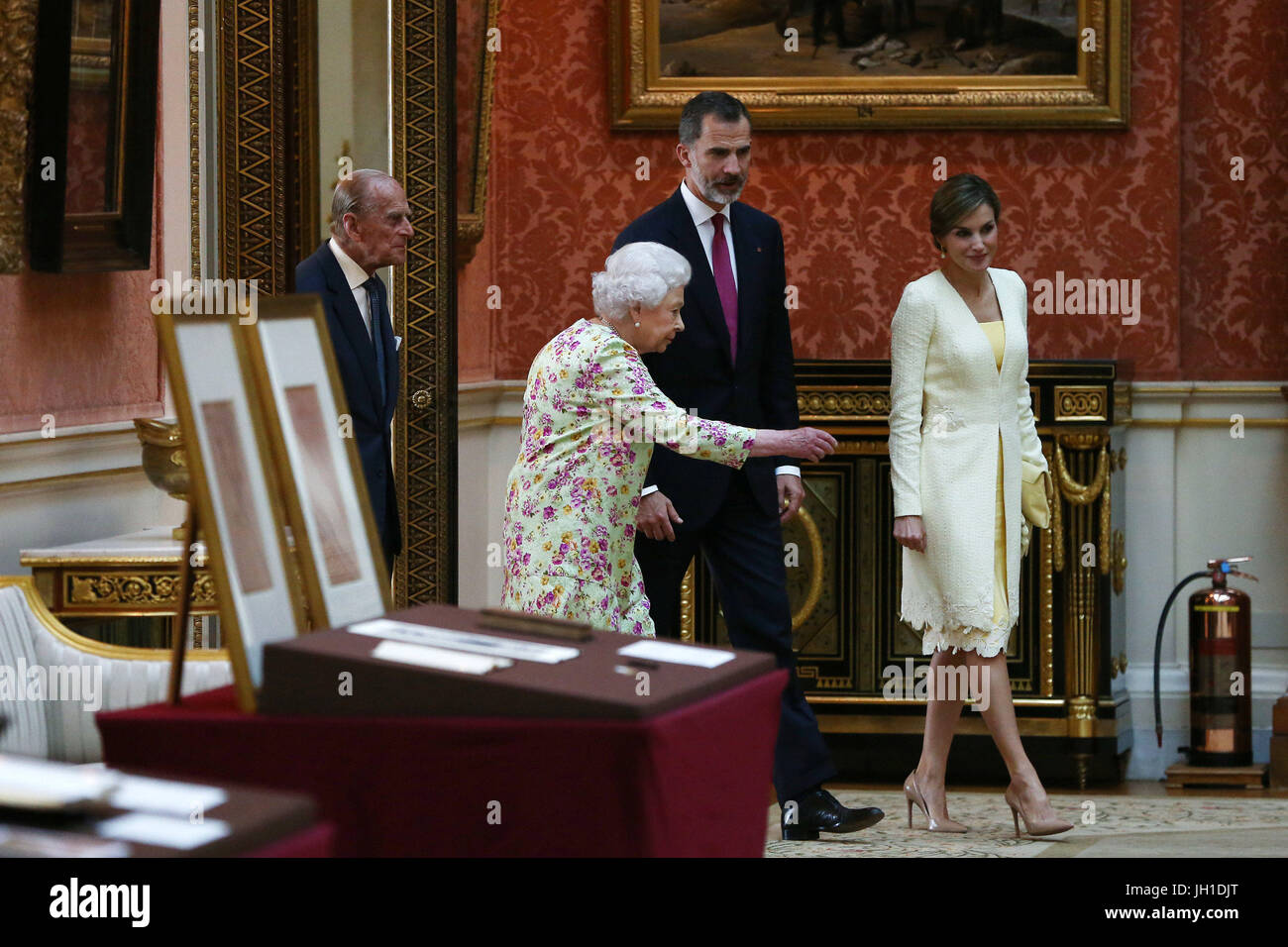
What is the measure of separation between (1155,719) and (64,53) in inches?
158

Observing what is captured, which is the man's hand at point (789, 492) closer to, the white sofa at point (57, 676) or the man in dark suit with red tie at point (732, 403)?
the man in dark suit with red tie at point (732, 403)

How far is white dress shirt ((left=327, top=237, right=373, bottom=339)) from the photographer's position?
4.26m

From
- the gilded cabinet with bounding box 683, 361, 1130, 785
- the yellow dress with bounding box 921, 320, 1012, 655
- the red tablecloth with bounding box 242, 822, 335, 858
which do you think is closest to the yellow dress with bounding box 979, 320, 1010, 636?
the yellow dress with bounding box 921, 320, 1012, 655

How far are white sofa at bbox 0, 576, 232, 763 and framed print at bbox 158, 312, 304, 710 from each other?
112cm

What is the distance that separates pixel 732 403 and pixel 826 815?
102cm

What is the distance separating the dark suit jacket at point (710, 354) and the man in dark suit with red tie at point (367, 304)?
1.86ft

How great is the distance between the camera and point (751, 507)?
14.0 ft

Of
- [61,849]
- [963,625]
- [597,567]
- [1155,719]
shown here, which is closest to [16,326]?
[597,567]

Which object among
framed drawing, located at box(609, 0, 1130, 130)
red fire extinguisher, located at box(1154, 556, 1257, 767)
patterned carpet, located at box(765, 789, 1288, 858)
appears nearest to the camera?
patterned carpet, located at box(765, 789, 1288, 858)

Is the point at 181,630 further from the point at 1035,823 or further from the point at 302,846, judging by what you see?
the point at 1035,823

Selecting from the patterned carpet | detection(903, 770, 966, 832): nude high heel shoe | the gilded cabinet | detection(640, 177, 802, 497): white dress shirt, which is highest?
detection(640, 177, 802, 497): white dress shirt

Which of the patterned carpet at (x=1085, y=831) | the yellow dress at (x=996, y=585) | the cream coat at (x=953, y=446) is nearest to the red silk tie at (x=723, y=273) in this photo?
the cream coat at (x=953, y=446)

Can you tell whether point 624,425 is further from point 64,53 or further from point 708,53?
point 708,53

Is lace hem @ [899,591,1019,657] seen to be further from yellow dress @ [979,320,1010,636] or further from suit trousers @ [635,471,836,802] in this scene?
suit trousers @ [635,471,836,802]
